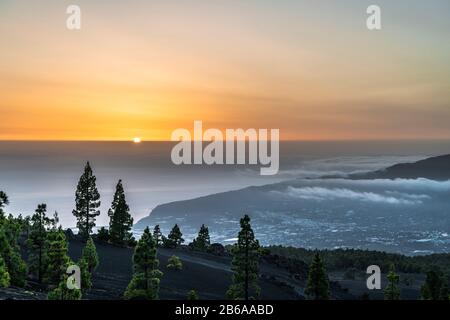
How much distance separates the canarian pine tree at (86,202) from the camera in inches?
2514

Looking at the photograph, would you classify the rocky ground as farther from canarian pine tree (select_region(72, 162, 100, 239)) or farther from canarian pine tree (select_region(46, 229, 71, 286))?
canarian pine tree (select_region(72, 162, 100, 239))

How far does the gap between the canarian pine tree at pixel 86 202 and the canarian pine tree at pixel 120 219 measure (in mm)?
2474

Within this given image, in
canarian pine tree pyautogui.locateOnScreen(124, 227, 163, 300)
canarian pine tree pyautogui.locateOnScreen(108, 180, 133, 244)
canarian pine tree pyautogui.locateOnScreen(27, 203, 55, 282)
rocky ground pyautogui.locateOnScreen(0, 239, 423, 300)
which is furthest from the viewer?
canarian pine tree pyautogui.locateOnScreen(108, 180, 133, 244)

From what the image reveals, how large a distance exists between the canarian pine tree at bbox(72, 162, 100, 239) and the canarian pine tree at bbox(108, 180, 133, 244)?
2474 millimetres

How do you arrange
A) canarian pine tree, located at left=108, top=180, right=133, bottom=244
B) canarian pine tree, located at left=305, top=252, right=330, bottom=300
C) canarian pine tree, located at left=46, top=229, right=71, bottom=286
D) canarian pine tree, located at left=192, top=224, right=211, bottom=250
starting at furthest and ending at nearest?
canarian pine tree, located at left=192, top=224, right=211, bottom=250 → canarian pine tree, located at left=108, top=180, right=133, bottom=244 → canarian pine tree, located at left=305, top=252, right=330, bottom=300 → canarian pine tree, located at left=46, top=229, right=71, bottom=286

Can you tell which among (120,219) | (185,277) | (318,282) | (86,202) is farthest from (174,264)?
(318,282)

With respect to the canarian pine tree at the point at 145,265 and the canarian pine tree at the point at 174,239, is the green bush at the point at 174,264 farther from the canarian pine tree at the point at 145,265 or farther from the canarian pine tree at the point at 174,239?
the canarian pine tree at the point at 145,265

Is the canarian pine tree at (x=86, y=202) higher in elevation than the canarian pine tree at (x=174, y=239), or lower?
higher

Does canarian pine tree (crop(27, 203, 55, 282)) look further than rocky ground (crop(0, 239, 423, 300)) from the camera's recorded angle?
No

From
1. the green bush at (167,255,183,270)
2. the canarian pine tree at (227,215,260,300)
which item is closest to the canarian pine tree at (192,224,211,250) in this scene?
the green bush at (167,255,183,270)

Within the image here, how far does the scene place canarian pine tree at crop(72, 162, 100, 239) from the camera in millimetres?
63844

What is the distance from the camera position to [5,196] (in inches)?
1210

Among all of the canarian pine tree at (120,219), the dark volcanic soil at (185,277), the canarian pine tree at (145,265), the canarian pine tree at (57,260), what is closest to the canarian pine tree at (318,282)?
the dark volcanic soil at (185,277)
